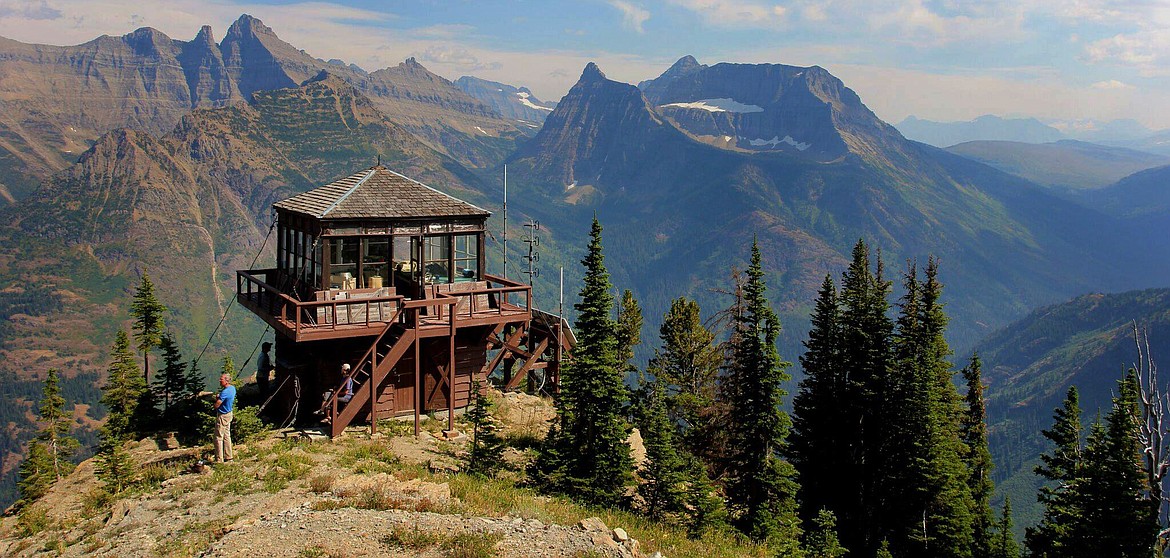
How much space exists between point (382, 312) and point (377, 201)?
398cm

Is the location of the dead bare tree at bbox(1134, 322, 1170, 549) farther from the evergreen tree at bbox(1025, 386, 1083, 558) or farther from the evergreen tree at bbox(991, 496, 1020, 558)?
the evergreen tree at bbox(991, 496, 1020, 558)

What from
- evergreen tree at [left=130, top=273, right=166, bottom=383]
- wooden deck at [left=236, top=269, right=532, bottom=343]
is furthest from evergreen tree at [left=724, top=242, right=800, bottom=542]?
evergreen tree at [left=130, top=273, right=166, bottom=383]

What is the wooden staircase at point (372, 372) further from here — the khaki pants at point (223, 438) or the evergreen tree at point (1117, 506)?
the evergreen tree at point (1117, 506)

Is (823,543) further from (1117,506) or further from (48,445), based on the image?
(48,445)

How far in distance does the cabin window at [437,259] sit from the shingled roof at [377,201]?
122cm

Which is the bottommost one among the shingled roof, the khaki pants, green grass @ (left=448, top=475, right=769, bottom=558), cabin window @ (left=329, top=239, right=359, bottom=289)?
green grass @ (left=448, top=475, right=769, bottom=558)

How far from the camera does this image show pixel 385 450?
2436cm

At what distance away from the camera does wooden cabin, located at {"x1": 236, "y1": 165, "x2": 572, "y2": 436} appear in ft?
87.7

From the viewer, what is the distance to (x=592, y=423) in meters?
23.3

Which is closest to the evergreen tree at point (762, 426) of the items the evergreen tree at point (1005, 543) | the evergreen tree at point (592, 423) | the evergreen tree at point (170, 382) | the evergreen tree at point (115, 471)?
the evergreen tree at point (592, 423)

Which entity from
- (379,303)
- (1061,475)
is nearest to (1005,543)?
(1061,475)

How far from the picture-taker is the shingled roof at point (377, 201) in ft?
90.3

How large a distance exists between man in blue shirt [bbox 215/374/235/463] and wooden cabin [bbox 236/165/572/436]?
379 cm

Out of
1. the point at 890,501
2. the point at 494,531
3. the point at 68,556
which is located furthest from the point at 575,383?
the point at 890,501
